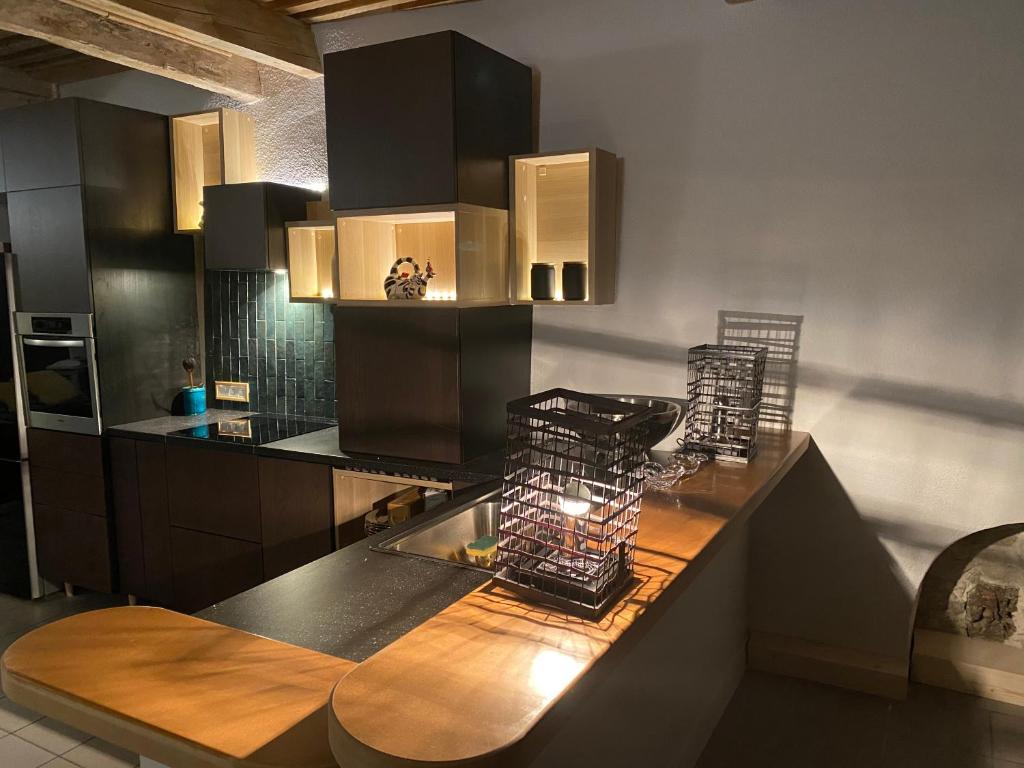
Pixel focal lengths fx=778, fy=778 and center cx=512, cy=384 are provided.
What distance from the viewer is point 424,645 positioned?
1.15 meters

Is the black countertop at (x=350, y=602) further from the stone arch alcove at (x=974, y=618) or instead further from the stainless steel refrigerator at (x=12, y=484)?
the stainless steel refrigerator at (x=12, y=484)

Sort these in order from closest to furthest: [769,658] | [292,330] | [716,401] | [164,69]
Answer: [716,401] → [769,658] → [164,69] → [292,330]

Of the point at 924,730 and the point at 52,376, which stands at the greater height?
the point at 52,376

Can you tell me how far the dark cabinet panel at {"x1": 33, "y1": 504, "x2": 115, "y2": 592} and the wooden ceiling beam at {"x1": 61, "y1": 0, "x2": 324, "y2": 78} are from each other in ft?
7.29

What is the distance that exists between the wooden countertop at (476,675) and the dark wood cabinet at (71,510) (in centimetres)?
302

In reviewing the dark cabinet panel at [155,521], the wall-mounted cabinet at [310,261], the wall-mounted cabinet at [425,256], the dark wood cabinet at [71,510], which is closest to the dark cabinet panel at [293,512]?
the dark cabinet panel at [155,521]

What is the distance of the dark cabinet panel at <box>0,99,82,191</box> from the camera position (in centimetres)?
352

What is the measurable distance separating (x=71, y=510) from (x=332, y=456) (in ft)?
5.25

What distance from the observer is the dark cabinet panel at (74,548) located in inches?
146

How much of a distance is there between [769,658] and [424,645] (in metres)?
2.36

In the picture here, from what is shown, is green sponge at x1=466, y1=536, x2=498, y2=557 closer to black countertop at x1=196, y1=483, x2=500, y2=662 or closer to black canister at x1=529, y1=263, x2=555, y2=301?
black countertop at x1=196, y1=483, x2=500, y2=662

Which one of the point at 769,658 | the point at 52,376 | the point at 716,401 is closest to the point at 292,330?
the point at 52,376

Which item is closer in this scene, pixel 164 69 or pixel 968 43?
pixel 968 43

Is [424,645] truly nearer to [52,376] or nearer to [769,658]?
[769,658]
